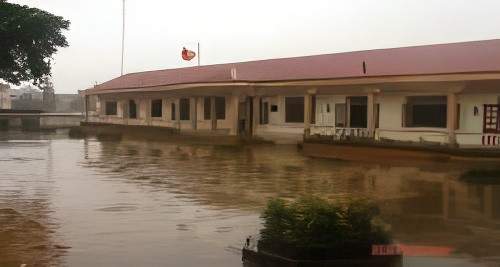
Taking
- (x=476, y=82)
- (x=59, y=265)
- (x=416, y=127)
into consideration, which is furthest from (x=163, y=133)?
(x=59, y=265)

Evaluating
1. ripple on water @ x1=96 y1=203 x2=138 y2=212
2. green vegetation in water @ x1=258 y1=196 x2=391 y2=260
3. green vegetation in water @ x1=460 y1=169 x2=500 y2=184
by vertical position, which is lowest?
ripple on water @ x1=96 y1=203 x2=138 y2=212

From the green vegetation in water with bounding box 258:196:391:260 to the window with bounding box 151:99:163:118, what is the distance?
106 feet

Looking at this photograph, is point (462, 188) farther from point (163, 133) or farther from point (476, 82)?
point (163, 133)

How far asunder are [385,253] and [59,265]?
3.72 meters

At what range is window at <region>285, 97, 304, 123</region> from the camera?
2958 cm

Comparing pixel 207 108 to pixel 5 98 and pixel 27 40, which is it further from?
pixel 5 98

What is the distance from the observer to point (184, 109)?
119 feet

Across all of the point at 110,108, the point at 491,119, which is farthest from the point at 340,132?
the point at 110,108

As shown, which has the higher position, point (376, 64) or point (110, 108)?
point (376, 64)

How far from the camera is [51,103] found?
313 feet

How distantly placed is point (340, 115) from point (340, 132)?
153 cm

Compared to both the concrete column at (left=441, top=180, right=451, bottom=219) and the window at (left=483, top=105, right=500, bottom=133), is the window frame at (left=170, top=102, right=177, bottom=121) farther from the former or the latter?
the concrete column at (left=441, top=180, right=451, bottom=219)

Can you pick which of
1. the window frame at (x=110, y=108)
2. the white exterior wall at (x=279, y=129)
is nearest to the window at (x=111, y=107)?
the window frame at (x=110, y=108)

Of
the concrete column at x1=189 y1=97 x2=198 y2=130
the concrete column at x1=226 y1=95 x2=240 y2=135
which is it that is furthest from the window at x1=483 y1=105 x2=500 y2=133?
the concrete column at x1=189 y1=97 x2=198 y2=130
